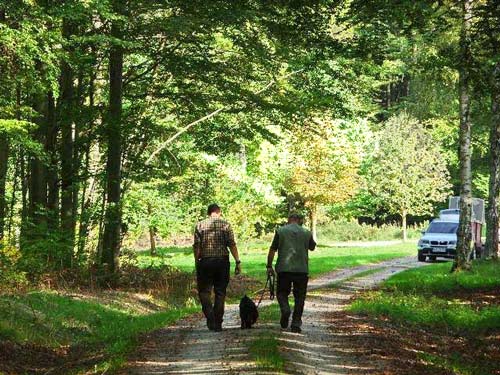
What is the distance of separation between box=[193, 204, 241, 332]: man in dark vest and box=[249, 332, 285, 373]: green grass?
1544 millimetres

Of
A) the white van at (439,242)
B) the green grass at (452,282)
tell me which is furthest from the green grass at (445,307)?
the white van at (439,242)

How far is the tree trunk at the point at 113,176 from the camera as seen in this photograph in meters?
18.9

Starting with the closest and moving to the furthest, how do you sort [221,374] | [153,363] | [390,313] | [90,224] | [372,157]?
[221,374] < [153,363] < [390,313] < [90,224] < [372,157]

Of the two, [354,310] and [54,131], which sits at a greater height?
[54,131]

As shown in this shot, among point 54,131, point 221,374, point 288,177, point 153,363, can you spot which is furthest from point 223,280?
point 288,177

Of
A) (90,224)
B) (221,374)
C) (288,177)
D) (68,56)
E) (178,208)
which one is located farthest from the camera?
(288,177)

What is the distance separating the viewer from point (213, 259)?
12609mm

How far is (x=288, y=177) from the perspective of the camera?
4816 cm

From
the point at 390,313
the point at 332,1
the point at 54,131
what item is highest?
the point at 332,1

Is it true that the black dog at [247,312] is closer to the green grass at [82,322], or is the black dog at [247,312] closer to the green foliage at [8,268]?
the green grass at [82,322]

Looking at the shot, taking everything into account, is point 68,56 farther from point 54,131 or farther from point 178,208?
point 178,208

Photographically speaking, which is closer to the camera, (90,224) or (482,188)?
(90,224)

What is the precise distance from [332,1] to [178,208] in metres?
18.7

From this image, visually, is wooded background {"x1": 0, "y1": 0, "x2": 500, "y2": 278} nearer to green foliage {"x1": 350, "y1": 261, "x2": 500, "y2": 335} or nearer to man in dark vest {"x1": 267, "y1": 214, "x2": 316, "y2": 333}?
green foliage {"x1": 350, "y1": 261, "x2": 500, "y2": 335}
